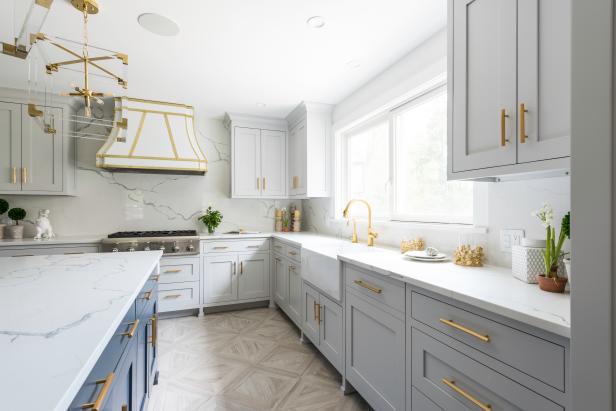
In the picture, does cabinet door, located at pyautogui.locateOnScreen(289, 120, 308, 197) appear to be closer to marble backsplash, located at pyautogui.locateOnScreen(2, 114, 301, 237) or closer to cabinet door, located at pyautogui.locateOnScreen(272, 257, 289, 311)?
marble backsplash, located at pyautogui.locateOnScreen(2, 114, 301, 237)

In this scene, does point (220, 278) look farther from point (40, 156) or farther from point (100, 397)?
point (100, 397)

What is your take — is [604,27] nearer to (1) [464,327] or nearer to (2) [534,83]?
(2) [534,83]

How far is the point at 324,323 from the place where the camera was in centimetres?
222

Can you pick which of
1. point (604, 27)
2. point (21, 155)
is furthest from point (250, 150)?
point (604, 27)

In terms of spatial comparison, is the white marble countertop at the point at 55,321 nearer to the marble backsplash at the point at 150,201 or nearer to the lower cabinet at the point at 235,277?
the lower cabinet at the point at 235,277

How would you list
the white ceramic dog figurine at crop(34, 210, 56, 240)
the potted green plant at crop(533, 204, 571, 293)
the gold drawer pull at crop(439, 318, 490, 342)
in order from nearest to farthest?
the gold drawer pull at crop(439, 318, 490, 342), the potted green plant at crop(533, 204, 571, 293), the white ceramic dog figurine at crop(34, 210, 56, 240)

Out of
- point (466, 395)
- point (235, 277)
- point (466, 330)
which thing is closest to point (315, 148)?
point (235, 277)

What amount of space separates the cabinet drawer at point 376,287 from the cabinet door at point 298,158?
173cm

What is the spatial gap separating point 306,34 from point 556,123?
5.09 ft

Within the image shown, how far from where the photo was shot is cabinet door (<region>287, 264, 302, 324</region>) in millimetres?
2756

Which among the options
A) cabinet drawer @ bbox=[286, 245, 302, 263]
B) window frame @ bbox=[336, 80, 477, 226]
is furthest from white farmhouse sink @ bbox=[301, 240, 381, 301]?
window frame @ bbox=[336, 80, 477, 226]

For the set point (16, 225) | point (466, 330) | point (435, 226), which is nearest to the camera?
point (466, 330)

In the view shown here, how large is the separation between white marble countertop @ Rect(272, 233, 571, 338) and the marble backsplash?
2.53m

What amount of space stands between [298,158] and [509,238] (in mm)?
2494
